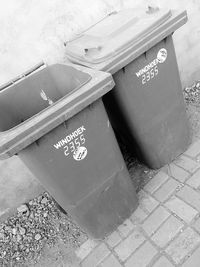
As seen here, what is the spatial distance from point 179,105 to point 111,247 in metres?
1.50

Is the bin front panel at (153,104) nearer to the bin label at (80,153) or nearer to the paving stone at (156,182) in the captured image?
the paving stone at (156,182)

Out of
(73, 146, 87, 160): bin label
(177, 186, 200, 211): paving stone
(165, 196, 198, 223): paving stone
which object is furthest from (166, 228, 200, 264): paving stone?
(73, 146, 87, 160): bin label

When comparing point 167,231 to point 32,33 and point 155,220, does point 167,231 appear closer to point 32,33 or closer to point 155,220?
point 155,220

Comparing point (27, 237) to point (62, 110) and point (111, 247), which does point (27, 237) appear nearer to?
point (111, 247)

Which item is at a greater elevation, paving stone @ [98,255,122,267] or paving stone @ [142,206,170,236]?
paving stone @ [142,206,170,236]

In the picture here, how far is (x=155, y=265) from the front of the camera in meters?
2.51

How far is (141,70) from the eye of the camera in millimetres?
2594

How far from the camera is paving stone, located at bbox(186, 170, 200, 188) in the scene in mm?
2971

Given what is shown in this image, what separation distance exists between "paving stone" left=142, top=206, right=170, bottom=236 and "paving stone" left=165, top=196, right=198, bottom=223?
0.07m

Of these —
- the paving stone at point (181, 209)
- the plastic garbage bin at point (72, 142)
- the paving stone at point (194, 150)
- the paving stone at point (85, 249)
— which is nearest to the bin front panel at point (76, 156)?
the plastic garbage bin at point (72, 142)

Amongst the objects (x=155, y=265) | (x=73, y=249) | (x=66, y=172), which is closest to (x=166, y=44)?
(x=66, y=172)

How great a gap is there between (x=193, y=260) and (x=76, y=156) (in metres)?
1.26

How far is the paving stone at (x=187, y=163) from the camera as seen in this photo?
3.13m

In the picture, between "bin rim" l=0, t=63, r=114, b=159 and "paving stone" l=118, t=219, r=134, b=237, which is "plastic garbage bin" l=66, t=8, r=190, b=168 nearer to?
"bin rim" l=0, t=63, r=114, b=159
